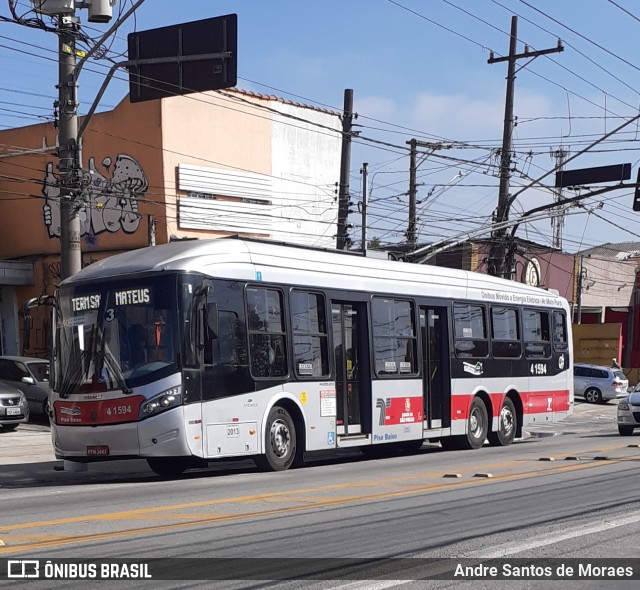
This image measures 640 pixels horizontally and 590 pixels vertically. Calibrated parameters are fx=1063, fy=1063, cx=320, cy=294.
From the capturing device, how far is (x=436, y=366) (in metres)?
19.8

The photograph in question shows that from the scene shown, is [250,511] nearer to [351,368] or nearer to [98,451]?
[98,451]

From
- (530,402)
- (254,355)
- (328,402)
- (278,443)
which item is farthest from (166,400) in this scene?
(530,402)

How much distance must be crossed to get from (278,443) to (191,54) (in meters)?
7.63

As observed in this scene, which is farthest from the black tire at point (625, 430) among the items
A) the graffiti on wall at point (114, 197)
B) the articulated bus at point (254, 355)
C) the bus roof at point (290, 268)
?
the graffiti on wall at point (114, 197)

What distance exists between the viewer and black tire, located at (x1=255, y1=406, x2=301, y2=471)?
15438mm

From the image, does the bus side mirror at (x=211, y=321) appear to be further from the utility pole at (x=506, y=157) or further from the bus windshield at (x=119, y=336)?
the utility pole at (x=506, y=157)

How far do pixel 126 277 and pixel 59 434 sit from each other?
2437 mm

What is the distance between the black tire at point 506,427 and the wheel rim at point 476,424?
54 cm

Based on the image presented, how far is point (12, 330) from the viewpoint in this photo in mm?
35531

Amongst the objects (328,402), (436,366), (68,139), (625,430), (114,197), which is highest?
(114,197)

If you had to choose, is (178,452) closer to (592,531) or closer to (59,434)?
(59,434)

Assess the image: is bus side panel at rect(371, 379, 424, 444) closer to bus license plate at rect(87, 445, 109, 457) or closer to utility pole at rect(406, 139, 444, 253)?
bus license plate at rect(87, 445, 109, 457)

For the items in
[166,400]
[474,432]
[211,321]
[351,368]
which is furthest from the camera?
[474,432]

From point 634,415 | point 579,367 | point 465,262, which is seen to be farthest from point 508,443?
point 465,262
